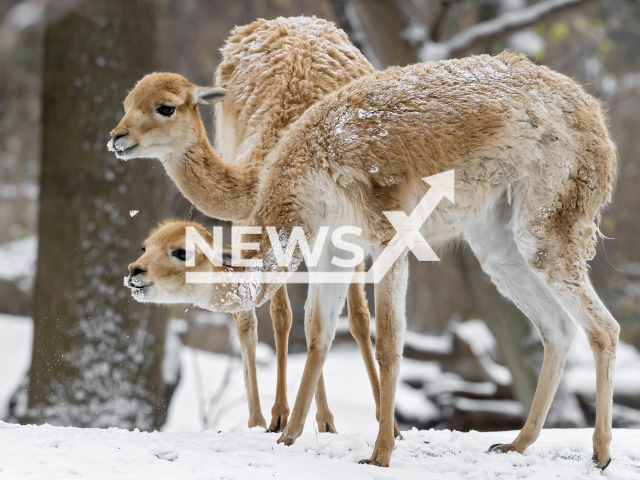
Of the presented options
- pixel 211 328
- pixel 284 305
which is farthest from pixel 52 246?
pixel 211 328

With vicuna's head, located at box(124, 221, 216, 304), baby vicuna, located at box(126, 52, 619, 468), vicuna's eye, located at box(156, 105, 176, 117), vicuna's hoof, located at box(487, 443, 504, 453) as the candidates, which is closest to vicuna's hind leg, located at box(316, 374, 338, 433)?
baby vicuna, located at box(126, 52, 619, 468)

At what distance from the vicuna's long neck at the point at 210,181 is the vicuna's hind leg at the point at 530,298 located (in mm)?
1601

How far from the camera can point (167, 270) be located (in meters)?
4.23

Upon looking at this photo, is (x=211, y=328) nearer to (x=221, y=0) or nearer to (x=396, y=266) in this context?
(x=221, y=0)

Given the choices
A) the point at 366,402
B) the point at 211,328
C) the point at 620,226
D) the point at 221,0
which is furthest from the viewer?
the point at 620,226

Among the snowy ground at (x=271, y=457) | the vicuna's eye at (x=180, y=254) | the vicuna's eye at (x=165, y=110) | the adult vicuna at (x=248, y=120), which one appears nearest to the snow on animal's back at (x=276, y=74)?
the adult vicuna at (x=248, y=120)

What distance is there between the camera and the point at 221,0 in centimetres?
1702

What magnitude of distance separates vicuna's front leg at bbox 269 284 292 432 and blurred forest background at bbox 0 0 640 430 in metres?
1.77

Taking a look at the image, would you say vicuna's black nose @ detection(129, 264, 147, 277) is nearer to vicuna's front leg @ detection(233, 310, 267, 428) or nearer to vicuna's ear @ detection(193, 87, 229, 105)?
vicuna's ear @ detection(193, 87, 229, 105)

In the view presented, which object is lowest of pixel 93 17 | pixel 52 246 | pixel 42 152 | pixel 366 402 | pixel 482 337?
pixel 366 402

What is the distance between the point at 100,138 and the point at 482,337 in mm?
7890

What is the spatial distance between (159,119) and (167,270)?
0.93 meters

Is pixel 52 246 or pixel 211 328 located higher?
pixel 52 246

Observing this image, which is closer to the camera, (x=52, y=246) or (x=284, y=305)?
(x=284, y=305)
